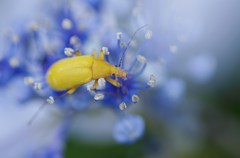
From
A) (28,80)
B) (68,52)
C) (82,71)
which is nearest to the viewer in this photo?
(82,71)

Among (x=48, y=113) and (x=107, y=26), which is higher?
(x=107, y=26)

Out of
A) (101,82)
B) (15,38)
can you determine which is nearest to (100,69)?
(101,82)

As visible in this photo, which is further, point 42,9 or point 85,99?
point 42,9

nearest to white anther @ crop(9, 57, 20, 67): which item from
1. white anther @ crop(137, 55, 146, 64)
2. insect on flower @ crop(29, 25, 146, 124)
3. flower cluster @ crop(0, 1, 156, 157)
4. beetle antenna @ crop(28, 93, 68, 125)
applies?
flower cluster @ crop(0, 1, 156, 157)

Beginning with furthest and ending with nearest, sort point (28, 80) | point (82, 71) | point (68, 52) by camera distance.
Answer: point (28, 80)
point (68, 52)
point (82, 71)

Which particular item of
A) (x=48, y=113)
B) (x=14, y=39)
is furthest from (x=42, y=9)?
(x=48, y=113)

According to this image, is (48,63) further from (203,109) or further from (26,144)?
(203,109)

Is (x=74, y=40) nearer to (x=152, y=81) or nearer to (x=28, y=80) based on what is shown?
(x=28, y=80)

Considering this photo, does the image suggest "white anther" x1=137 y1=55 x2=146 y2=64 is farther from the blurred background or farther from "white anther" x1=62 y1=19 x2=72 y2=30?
"white anther" x1=62 y1=19 x2=72 y2=30
